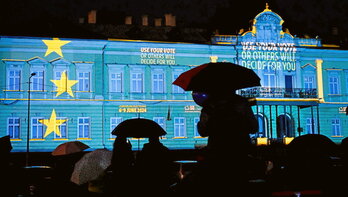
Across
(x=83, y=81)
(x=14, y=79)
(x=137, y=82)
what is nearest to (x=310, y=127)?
(x=137, y=82)

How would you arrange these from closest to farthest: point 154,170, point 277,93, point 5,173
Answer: point 5,173, point 154,170, point 277,93

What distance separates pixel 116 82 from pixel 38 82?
4794 mm

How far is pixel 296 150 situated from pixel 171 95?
25529 mm

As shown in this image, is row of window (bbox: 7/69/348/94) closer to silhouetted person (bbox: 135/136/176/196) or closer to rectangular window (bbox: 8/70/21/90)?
rectangular window (bbox: 8/70/21/90)

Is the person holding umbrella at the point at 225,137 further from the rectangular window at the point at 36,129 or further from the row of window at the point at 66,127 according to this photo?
the rectangular window at the point at 36,129

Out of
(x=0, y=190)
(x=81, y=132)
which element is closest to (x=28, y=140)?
(x=81, y=132)

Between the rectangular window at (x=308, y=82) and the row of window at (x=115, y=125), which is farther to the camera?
the rectangular window at (x=308, y=82)

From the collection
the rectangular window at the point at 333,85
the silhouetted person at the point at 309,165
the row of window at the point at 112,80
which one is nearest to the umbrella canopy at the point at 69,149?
the silhouetted person at the point at 309,165

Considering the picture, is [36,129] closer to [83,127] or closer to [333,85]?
[83,127]

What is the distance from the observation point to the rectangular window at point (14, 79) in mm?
28406

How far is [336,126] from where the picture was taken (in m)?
32.8

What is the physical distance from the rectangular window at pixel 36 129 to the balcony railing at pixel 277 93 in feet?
42.2

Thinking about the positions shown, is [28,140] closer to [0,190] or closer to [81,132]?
[81,132]

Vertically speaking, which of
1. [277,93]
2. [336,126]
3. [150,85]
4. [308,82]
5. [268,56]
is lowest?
[336,126]
